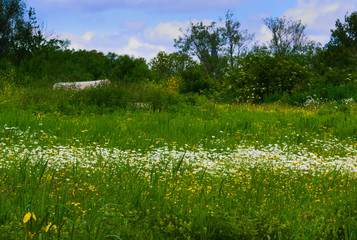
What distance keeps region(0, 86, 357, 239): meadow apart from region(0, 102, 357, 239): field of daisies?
0.02 meters

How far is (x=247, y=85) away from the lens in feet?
80.2

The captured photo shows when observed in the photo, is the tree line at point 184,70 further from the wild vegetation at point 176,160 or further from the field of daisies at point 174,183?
the field of daisies at point 174,183

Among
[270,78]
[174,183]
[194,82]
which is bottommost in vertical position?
[174,183]

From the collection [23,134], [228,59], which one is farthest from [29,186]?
[228,59]

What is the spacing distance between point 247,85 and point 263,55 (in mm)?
2589

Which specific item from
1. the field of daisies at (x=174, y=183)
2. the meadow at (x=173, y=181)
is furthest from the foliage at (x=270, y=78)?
the field of daisies at (x=174, y=183)

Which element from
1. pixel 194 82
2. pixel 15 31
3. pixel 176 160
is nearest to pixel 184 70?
pixel 194 82

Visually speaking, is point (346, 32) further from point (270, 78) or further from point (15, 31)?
point (15, 31)

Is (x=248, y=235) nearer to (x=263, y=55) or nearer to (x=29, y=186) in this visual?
(x=29, y=186)

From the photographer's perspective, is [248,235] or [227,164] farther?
[227,164]

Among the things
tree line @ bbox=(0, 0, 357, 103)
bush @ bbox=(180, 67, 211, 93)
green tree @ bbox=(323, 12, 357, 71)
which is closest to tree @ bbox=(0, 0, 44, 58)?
tree line @ bbox=(0, 0, 357, 103)

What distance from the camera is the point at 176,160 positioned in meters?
6.04

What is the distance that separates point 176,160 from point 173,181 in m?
1.24

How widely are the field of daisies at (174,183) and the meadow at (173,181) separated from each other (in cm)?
2
